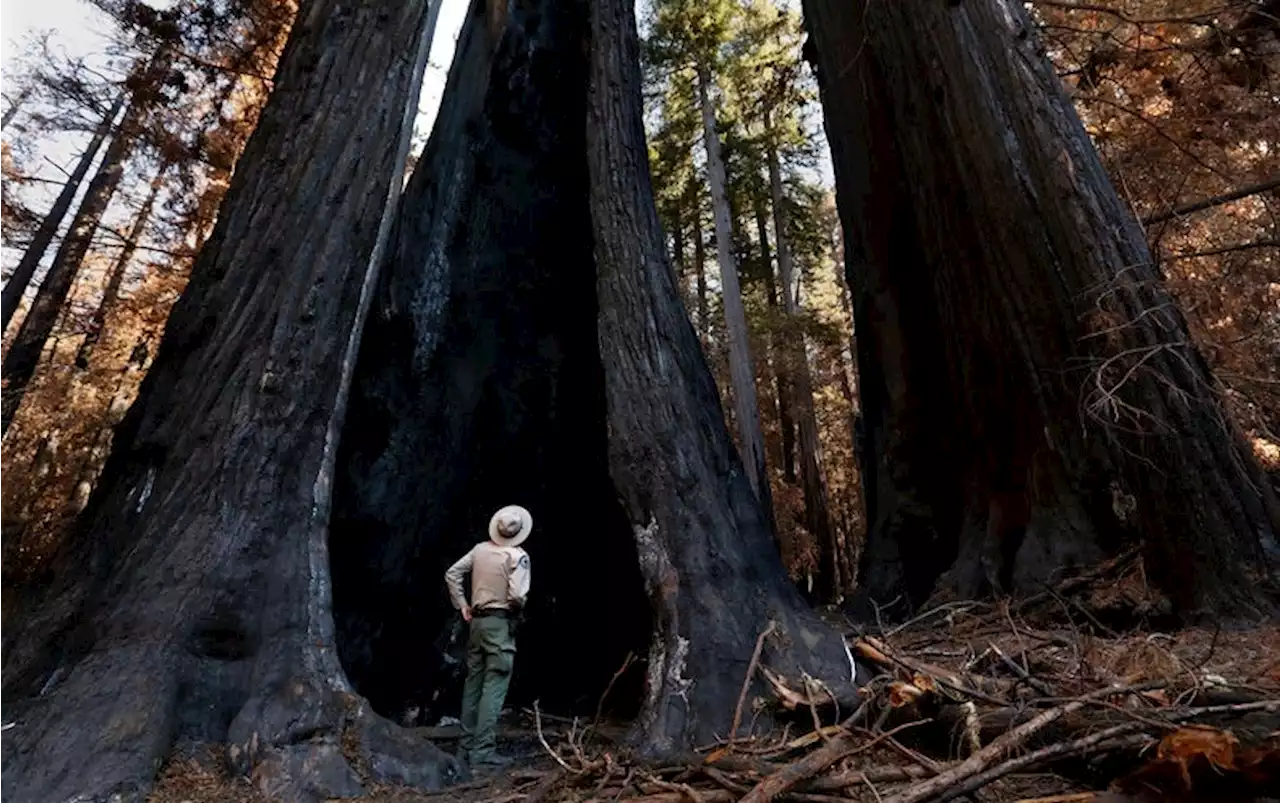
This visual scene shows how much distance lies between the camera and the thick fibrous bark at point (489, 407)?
4852mm

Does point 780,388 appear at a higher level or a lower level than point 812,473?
higher

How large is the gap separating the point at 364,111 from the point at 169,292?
335 inches

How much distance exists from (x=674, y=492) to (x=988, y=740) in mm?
1870

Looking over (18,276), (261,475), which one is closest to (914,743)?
(261,475)

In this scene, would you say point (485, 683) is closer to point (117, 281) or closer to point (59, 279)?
point (59, 279)

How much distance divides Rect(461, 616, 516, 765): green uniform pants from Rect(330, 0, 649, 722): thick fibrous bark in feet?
3.62

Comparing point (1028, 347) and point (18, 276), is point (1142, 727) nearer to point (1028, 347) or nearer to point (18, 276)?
point (1028, 347)

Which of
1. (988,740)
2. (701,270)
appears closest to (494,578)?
(988,740)

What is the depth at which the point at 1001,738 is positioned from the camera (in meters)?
2.01

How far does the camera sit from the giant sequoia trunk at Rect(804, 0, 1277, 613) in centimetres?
419

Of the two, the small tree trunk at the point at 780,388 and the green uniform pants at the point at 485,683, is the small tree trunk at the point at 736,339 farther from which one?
the green uniform pants at the point at 485,683

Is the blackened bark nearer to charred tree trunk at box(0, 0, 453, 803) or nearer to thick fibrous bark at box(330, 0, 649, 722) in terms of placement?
thick fibrous bark at box(330, 0, 649, 722)

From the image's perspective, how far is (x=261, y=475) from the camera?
131 inches

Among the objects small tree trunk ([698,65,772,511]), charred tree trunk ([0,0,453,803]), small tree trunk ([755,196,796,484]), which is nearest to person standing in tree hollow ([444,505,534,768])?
charred tree trunk ([0,0,453,803])
